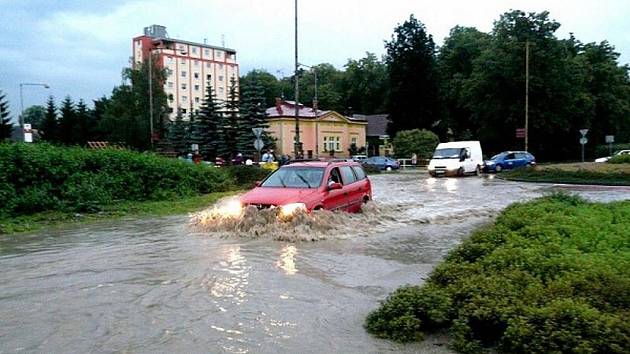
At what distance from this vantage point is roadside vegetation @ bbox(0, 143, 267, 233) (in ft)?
51.0

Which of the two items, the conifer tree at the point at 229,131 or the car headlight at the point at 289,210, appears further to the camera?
the conifer tree at the point at 229,131

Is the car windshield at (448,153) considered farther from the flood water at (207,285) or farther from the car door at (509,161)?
the flood water at (207,285)

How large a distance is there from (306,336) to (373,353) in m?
0.84

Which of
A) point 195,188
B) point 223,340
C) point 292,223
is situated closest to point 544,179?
point 195,188

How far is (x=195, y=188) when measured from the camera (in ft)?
74.1

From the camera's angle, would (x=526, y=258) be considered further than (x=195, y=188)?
No

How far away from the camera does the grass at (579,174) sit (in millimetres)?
28625

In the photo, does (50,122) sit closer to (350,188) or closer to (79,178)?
(79,178)

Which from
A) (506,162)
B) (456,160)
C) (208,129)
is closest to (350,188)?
(456,160)

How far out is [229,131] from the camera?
1887 inches

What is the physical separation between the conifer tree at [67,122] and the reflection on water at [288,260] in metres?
63.8

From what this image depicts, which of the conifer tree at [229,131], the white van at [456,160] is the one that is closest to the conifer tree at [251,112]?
the conifer tree at [229,131]

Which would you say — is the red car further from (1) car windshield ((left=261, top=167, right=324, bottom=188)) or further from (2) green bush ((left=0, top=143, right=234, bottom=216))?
(2) green bush ((left=0, top=143, right=234, bottom=216))

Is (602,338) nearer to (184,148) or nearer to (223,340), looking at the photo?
(223,340)
